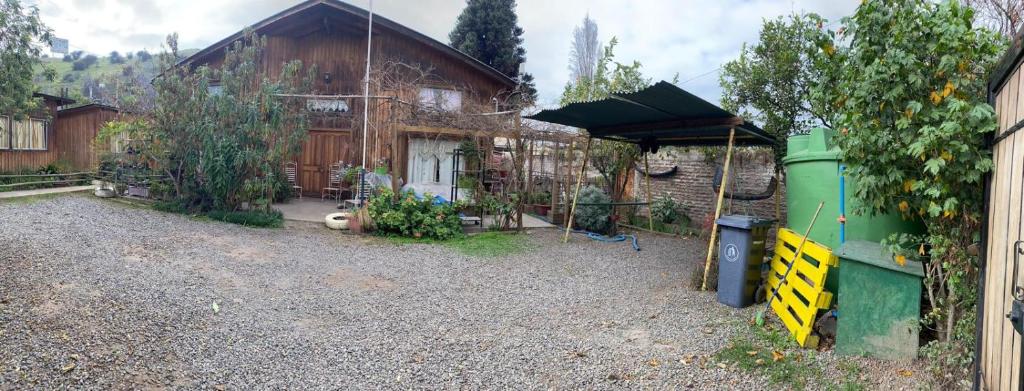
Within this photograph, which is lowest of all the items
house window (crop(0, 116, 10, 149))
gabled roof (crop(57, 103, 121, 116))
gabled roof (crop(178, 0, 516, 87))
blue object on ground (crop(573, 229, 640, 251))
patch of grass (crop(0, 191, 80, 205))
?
blue object on ground (crop(573, 229, 640, 251))

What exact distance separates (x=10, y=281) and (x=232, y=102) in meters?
5.30

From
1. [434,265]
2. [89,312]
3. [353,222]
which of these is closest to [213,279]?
[89,312]

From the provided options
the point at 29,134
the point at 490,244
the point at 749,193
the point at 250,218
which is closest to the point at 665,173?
the point at 749,193

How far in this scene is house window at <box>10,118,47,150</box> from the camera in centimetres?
1475

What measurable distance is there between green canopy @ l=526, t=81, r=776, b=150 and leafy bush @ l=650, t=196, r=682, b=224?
2.75 m

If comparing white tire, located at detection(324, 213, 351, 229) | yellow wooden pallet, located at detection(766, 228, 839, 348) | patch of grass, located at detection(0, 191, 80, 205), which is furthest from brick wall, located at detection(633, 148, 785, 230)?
patch of grass, located at detection(0, 191, 80, 205)

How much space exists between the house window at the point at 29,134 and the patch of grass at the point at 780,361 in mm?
18104

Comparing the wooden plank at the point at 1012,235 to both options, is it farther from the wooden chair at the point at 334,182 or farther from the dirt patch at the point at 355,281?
the wooden chair at the point at 334,182

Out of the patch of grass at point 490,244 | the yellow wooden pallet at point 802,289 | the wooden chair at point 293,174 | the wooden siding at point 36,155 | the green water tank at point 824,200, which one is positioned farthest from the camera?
the wooden siding at point 36,155

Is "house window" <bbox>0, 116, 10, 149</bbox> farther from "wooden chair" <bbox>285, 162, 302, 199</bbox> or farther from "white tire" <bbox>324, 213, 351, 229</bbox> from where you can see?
"white tire" <bbox>324, 213, 351, 229</bbox>

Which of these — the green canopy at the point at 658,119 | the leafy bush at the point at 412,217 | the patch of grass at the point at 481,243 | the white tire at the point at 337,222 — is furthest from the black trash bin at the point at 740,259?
the white tire at the point at 337,222

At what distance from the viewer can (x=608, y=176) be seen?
1211 cm

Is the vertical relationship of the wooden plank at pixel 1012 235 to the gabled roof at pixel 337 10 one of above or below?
below

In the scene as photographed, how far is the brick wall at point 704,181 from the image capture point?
1125cm
